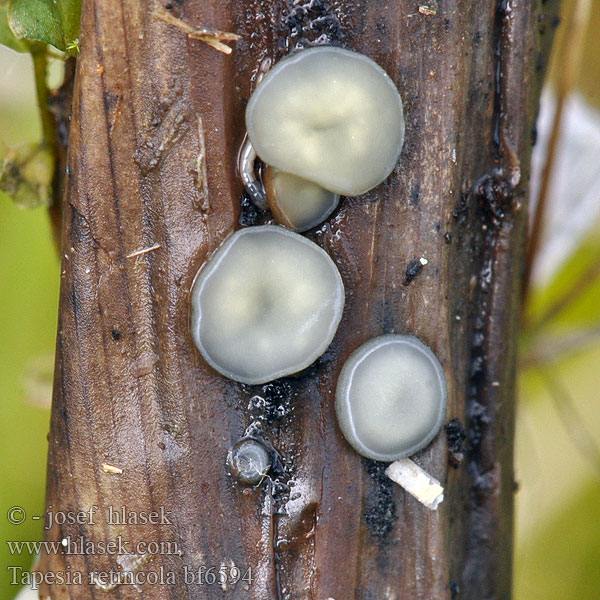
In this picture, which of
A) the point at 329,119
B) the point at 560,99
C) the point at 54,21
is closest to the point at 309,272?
the point at 329,119

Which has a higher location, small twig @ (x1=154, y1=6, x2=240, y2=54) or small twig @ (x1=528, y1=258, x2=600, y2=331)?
small twig @ (x1=154, y1=6, x2=240, y2=54)

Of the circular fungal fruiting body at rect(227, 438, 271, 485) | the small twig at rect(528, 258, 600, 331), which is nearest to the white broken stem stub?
the circular fungal fruiting body at rect(227, 438, 271, 485)

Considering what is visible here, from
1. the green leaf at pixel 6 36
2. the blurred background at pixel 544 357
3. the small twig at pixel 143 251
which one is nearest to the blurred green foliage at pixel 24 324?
the blurred background at pixel 544 357

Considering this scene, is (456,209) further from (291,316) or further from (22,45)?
(22,45)

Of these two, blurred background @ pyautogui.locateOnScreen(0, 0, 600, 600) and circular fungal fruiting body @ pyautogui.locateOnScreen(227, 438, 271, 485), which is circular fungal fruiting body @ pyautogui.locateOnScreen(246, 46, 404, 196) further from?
blurred background @ pyautogui.locateOnScreen(0, 0, 600, 600)

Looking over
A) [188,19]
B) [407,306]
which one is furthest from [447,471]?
[188,19]

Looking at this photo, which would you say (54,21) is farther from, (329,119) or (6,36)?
(329,119)
